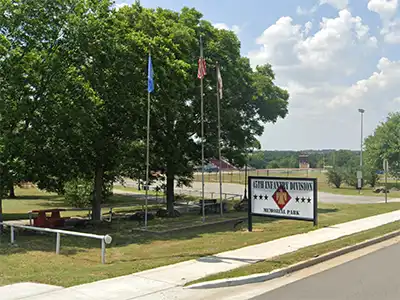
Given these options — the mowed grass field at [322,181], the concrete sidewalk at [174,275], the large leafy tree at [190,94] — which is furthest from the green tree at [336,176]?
the concrete sidewalk at [174,275]

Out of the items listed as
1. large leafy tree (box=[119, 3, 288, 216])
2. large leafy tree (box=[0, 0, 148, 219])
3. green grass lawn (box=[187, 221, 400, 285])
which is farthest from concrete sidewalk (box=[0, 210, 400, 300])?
large leafy tree (box=[119, 3, 288, 216])

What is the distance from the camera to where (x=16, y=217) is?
899 inches

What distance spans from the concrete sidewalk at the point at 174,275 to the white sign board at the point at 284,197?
5.63ft

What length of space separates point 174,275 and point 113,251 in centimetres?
428

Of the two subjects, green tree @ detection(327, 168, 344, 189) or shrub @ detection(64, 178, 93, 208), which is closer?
shrub @ detection(64, 178, 93, 208)

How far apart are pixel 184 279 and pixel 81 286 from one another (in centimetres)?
185

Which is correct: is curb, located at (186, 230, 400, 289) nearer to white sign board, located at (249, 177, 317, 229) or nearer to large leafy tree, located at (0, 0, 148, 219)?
white sign board, located at (249, 177, 317, 229)

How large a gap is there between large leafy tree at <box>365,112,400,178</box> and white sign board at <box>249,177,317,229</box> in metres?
39.3

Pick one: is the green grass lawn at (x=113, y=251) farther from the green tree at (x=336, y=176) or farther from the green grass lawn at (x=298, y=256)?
the green tree at (x=336, y=176)

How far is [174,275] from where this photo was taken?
349 inches

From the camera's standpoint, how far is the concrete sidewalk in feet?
24.3

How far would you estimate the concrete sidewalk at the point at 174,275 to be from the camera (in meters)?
7.41

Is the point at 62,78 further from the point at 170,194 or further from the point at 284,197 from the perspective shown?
the point at 170,194

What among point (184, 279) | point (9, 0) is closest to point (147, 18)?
point (9, 0)
